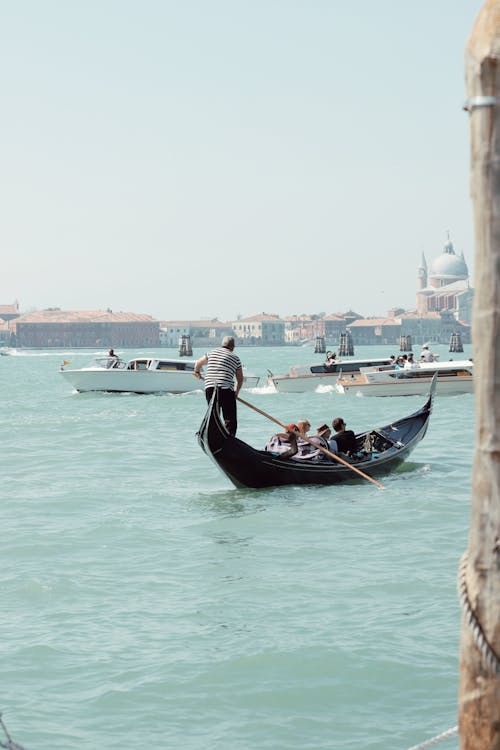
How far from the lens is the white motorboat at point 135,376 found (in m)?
31.1

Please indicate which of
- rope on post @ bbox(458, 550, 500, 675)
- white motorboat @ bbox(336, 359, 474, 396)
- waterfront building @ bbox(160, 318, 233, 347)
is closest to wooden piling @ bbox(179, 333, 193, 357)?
white motorboat @ bbox(336, 359, 474, 396)

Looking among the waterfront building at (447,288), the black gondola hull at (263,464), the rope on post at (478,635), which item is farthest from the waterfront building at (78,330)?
the rope on post at (478,635)

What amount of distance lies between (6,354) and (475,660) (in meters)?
127

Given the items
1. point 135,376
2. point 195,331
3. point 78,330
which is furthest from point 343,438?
point 195,331

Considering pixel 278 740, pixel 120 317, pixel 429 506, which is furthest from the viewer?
pixel 120 317

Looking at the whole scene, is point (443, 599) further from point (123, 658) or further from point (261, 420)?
point (261, 420)

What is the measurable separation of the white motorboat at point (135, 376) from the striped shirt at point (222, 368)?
21248 millimetres

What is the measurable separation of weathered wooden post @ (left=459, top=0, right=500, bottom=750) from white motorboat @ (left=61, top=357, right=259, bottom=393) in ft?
93.3

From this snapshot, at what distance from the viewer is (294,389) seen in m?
32.3

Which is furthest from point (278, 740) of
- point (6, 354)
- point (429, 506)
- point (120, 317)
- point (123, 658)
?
point (120, 317)

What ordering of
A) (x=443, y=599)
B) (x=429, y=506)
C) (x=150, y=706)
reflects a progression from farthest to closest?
(x=429, y=506), (x=443, y=599), (x=150, y=706)

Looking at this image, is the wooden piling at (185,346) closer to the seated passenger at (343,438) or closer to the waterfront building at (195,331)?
the seated passenger at (343,438)

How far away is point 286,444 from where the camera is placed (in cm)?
1122

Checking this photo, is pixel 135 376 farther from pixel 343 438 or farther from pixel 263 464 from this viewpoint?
pixel 263 464
